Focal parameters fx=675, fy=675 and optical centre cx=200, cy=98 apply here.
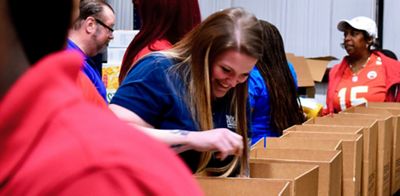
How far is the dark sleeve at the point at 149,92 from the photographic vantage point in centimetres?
156

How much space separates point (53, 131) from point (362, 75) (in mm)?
3808

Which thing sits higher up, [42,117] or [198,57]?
[42,117]

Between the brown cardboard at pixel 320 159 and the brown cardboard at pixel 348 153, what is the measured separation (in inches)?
6.7

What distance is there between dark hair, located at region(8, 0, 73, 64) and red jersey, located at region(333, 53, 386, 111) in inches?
145

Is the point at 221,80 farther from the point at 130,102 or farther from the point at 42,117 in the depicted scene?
the point at 42,117

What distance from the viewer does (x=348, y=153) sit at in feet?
7.18

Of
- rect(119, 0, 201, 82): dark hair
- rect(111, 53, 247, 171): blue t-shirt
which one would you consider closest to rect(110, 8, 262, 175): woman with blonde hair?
rect(111, 53, 247, 171): blue t-shirt

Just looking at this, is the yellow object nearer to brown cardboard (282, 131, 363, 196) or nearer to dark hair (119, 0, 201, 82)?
brown cardboard (282, 131, 363, 196)

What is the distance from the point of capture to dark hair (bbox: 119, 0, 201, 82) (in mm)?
1883

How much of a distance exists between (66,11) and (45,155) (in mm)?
111

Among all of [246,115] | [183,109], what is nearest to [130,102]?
[183,109]

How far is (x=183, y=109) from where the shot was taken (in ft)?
5.16

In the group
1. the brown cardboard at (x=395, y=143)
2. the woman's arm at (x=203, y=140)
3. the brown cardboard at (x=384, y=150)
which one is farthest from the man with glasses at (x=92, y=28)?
the brown cardboard at (x=395, y=143)

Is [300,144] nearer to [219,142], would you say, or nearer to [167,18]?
[167,18]
